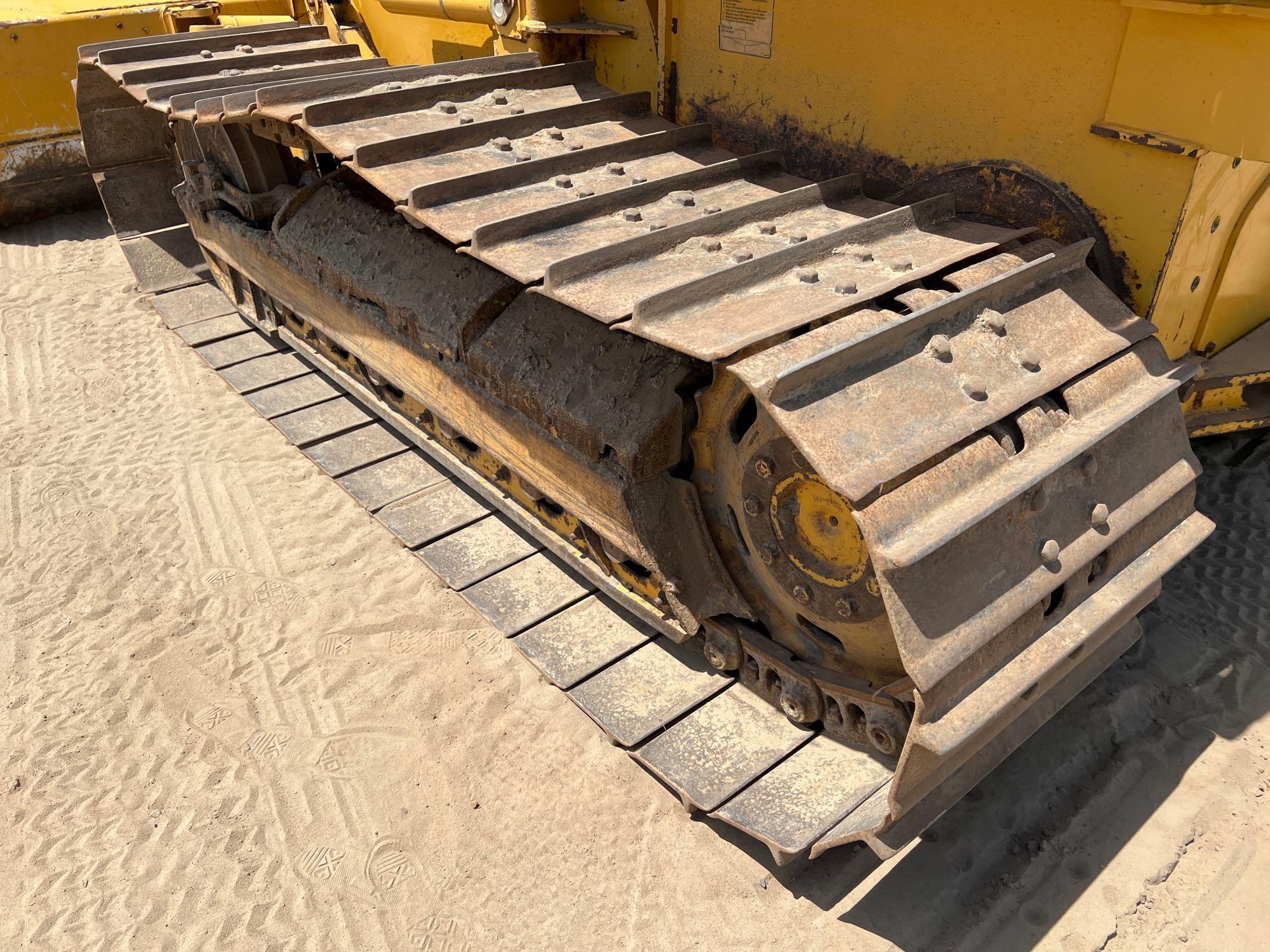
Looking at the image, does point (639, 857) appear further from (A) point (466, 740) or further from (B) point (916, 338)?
(B) point (916, 338)

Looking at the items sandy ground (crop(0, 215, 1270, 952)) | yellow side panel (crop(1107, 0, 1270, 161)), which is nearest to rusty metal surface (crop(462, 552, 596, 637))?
sandy ground (crop(0, 215, 1270, 952))

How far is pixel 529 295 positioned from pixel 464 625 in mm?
1200

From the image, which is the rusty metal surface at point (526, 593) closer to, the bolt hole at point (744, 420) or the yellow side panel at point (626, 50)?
the bolt hole at point (744, 420)

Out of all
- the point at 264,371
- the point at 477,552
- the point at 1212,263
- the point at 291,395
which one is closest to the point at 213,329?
the point at 264,371

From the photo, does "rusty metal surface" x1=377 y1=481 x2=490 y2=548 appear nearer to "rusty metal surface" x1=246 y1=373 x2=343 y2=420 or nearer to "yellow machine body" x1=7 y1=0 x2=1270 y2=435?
"rusty metal surface" x1=246 y1=373 x2=343 y2=420

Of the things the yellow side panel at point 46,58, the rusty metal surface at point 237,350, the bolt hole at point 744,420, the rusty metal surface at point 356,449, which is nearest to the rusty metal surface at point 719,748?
the bolt hole at point 744,420

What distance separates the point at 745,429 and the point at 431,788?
1414mm

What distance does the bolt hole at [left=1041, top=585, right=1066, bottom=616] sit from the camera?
2387 mm

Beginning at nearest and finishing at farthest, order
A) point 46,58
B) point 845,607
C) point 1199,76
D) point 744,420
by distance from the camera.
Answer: point 1199,76, point 845,607, point 744,420, point 46,58

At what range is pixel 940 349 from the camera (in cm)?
231

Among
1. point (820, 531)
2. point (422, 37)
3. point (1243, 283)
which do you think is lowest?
point (820, 531)

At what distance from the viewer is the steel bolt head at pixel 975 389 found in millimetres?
2271

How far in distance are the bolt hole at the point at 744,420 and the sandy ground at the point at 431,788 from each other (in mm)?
1073

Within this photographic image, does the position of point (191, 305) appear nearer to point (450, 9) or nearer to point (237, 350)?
point (237, 350)
